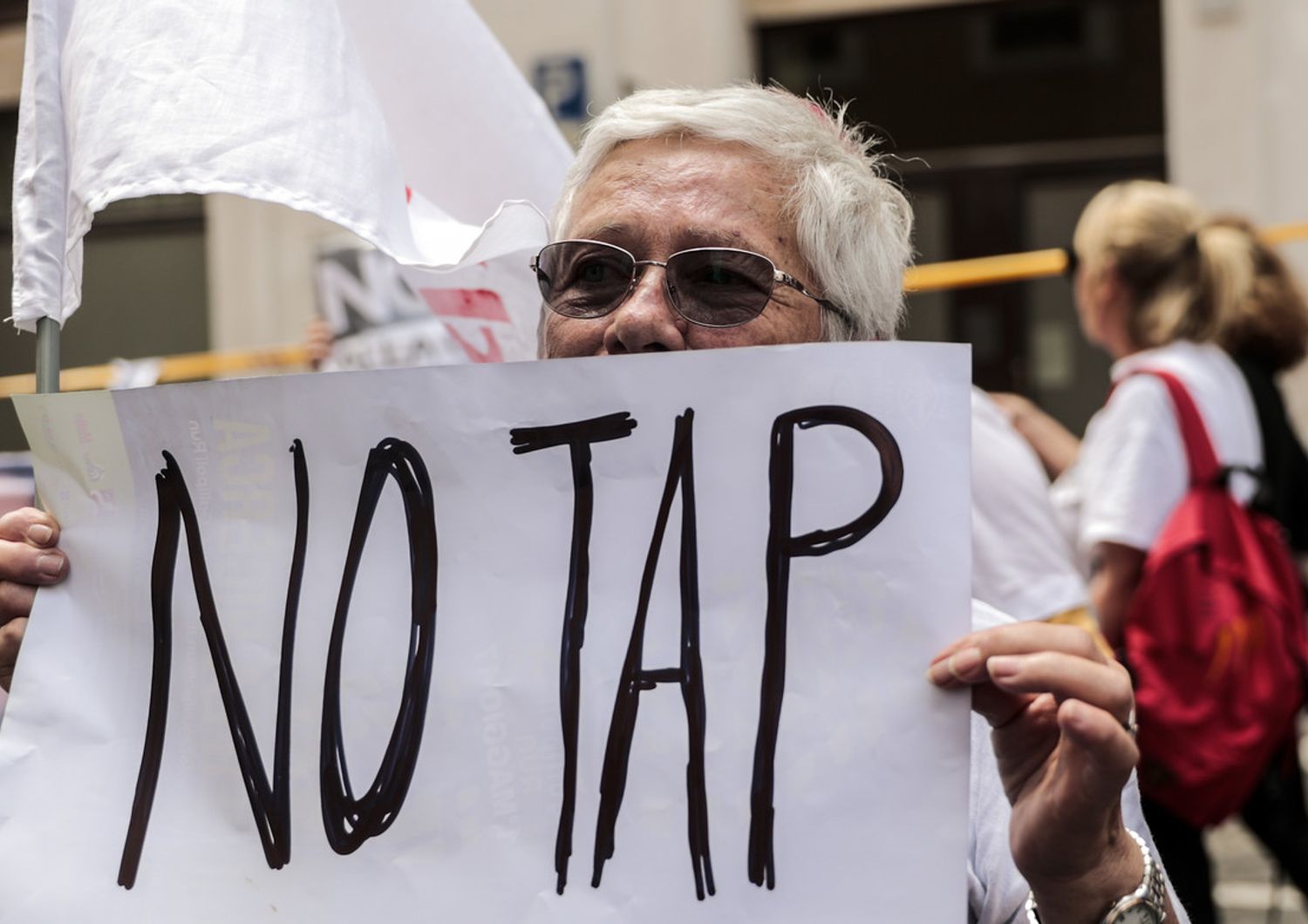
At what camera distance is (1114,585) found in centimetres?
326

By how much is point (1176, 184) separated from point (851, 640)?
6.11 meters

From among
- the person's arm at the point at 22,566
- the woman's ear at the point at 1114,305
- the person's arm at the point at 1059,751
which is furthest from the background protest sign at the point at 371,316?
the person's arm at the point at 1059,751


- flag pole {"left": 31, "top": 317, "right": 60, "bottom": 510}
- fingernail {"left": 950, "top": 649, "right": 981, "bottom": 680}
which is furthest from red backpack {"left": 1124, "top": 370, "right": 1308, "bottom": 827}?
flag pole {"left": 31, "top": 317, "right": 60, "bottom": 510}

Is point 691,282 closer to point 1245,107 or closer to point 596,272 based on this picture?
point 596,272

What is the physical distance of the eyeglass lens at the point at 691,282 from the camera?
160 centimetres

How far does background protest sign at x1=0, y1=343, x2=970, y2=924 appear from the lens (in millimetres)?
1257

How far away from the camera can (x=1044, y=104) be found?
7535 millimetres

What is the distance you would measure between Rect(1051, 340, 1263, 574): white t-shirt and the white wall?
359cm

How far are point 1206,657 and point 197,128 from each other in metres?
2.35

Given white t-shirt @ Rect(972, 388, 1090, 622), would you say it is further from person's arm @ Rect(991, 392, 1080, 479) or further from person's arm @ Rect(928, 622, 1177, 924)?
person's arm @ Rect(928, 622, 1177, 924)

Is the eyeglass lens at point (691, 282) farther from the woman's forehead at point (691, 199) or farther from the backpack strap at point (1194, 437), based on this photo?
the backpack strap at point (1194, 437)

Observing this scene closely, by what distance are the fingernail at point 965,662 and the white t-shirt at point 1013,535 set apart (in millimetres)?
1616

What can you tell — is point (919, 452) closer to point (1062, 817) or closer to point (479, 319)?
point (1062, 817)

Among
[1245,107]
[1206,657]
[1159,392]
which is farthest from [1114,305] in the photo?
[1245,107]
